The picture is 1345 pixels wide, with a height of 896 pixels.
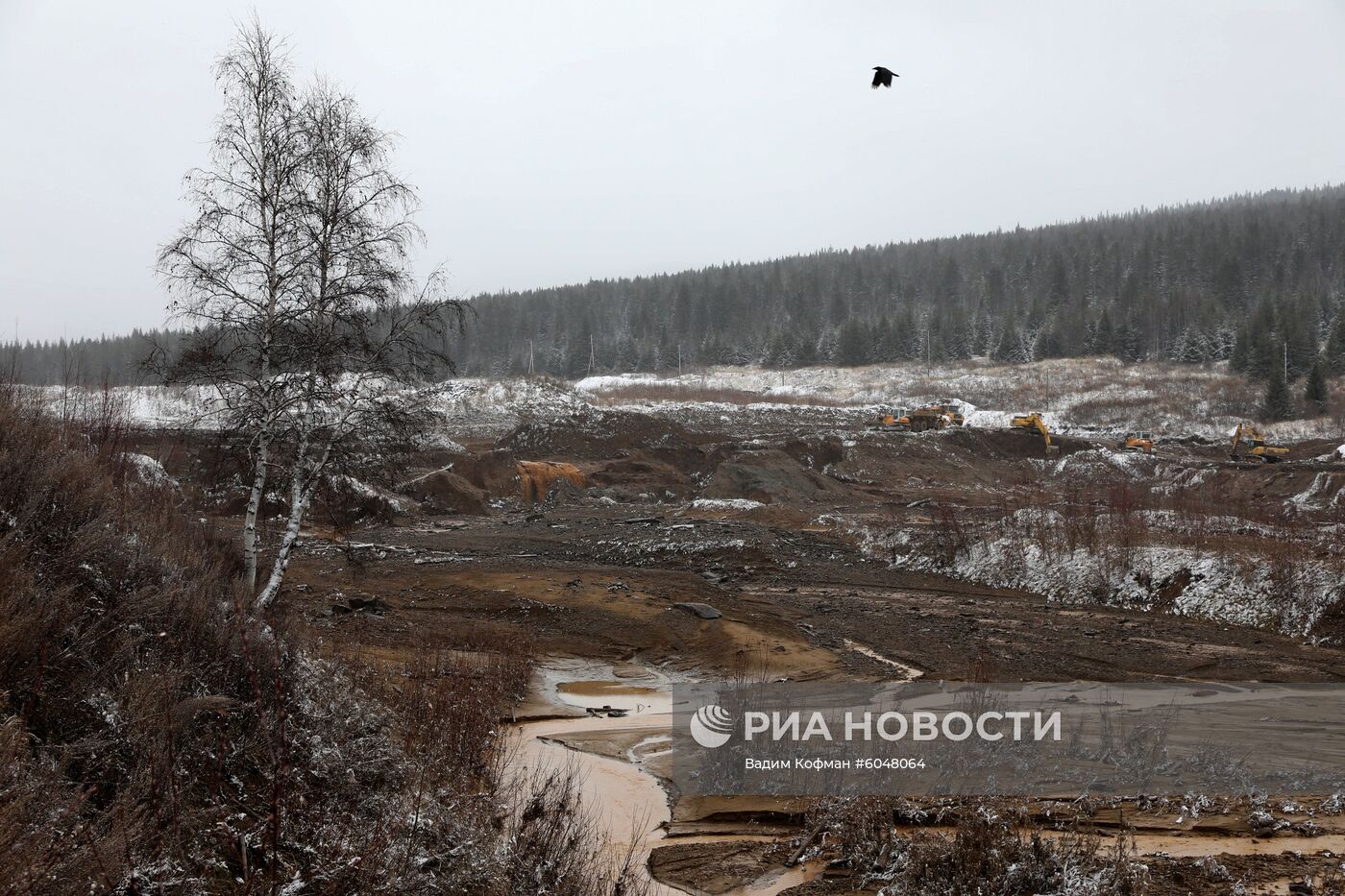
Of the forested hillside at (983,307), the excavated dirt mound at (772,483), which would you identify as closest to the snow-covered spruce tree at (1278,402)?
the forested hillside at (983,307)

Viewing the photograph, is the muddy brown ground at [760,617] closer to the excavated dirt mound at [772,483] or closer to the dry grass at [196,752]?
the dry grass at [196,752]

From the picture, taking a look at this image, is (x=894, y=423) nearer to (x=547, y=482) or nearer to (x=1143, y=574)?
(x=547, y=482)

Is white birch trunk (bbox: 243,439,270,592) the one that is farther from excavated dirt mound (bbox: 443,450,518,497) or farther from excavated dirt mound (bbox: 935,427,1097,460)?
excavated dirt mound (bbox: 935,427,1097,460)

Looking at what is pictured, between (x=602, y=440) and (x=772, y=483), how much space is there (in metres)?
11.7

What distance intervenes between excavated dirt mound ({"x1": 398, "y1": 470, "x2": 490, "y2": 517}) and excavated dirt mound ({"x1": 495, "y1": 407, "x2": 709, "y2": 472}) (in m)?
6.85

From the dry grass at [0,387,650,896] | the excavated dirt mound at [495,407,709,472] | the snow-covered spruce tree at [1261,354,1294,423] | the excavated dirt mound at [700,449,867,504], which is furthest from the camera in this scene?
the snow-covered spruce tree at [1261,354,1294,423]

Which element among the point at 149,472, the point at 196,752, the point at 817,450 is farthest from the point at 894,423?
the point at 196,752

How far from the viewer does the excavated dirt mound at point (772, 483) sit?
115ft

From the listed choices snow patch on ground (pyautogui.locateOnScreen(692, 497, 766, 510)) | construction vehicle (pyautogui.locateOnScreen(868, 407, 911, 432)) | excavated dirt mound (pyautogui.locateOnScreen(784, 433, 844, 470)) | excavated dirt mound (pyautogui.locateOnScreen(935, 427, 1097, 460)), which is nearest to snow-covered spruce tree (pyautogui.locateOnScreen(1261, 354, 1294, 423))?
excavated dirt mound (pyautogui.locateOnScreen(935, 427, 1097, 460))

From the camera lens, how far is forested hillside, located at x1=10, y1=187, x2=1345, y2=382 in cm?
9144

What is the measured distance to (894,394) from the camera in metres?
86.6

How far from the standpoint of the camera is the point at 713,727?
9.48 m

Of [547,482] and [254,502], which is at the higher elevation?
[254,502]

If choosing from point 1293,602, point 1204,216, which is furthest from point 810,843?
point 1204,216
